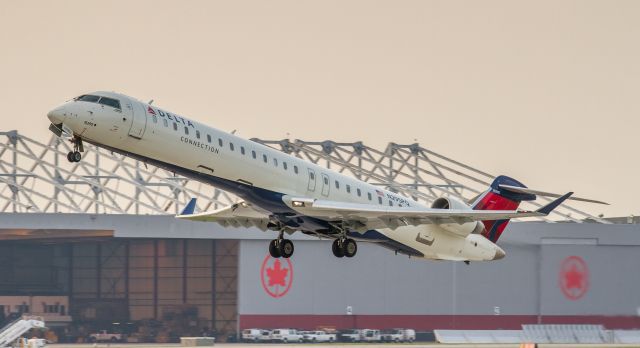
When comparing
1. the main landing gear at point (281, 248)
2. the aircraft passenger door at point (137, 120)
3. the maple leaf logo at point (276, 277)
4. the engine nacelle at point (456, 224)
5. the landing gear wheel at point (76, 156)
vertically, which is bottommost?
the maple leaf logo at point (276, 277)

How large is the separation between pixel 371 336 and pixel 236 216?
84.4ft

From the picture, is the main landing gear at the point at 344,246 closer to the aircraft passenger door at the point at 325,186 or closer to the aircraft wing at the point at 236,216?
the aircraft passenger door at the point at 325,186

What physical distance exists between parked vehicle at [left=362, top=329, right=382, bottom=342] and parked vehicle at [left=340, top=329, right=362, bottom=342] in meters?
0.23

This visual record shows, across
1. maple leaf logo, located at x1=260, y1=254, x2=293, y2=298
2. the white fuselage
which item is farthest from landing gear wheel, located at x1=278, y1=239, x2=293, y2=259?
maple leaf logo, located at x1=260, y1=254, x2=293, y2=298

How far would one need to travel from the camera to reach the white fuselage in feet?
130

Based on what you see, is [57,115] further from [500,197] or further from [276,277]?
[276,277]

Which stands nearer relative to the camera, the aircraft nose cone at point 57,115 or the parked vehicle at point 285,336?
the aircraft nose cone at point 57,115

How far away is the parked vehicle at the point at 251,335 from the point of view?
72050mm

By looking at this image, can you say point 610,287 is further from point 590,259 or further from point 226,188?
point 226,188

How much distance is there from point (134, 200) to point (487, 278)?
22.8m

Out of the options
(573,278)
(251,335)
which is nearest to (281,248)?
(251,335)

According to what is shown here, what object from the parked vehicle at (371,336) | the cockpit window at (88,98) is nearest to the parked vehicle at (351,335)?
the parked vehicle at (371,336)

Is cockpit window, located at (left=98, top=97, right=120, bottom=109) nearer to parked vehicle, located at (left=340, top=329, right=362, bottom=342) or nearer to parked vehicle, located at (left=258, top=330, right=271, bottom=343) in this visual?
parked vehicle, located at (left=258, top=330, right=271, bottom=343)

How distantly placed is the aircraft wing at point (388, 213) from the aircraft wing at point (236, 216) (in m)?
2.95
